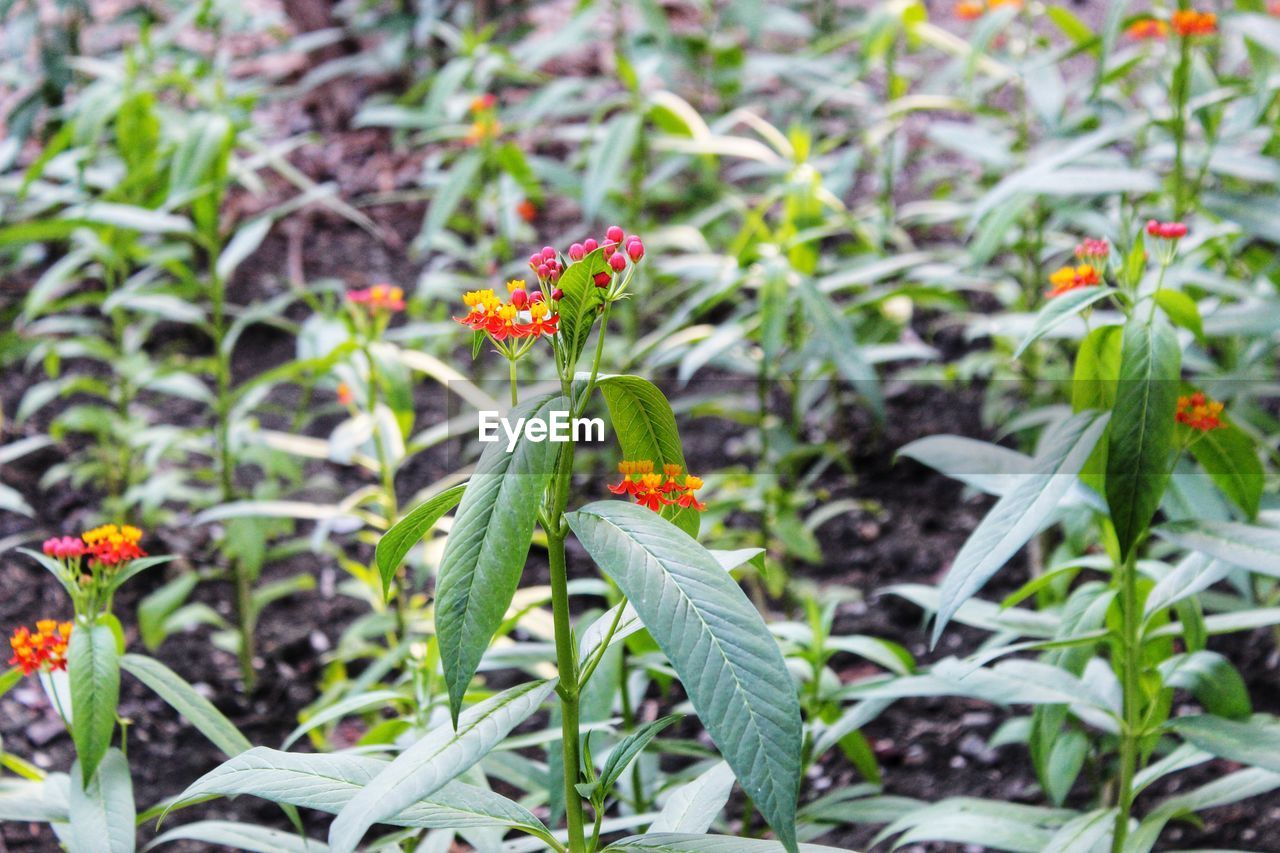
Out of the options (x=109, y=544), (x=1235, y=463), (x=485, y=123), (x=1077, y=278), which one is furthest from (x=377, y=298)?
(x=1235, y=463)

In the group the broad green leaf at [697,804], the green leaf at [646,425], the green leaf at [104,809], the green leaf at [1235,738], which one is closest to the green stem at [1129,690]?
the green leaf at [1235,738]

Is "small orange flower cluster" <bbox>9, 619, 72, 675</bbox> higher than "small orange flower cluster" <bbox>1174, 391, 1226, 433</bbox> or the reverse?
the reverse

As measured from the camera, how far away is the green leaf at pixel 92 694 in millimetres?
1521

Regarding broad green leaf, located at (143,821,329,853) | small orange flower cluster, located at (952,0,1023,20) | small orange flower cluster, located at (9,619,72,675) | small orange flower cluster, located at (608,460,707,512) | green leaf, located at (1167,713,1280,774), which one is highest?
small orange flower cluster, located at (952,0,1023,20)

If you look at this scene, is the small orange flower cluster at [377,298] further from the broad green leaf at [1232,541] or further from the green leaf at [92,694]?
the broad green leaf at [1232,541]

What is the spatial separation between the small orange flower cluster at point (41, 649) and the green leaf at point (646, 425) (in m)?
0.87

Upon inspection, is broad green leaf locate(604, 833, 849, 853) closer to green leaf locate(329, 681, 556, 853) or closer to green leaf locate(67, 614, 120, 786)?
green leaf locate(329, 681, 556, 853)

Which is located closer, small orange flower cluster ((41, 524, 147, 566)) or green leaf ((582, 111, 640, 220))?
small orange flower cluster ((41, 524, 147, 566))

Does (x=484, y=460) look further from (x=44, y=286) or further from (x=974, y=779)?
(x=44, y=286)

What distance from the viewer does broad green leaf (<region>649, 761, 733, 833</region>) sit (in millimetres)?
1452

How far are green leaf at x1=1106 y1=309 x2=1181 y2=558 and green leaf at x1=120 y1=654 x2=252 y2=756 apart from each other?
3.91 ft

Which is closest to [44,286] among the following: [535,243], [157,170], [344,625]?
[157,170]

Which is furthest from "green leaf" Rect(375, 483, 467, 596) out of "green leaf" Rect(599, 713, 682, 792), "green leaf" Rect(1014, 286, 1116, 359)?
"green leaf" Rect(1014, 286, 1116, 359)

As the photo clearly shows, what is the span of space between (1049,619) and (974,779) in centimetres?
58
